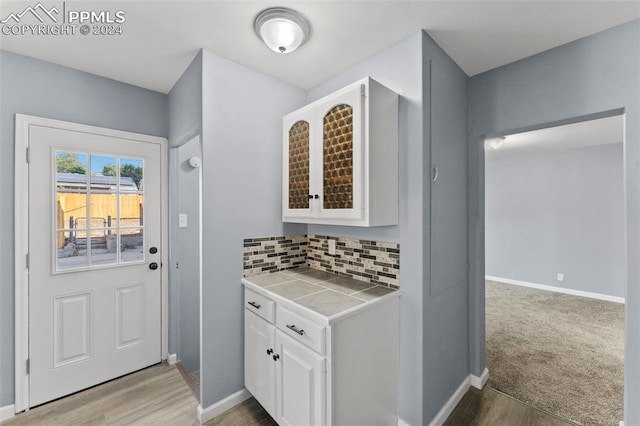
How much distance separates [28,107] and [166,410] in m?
2.36

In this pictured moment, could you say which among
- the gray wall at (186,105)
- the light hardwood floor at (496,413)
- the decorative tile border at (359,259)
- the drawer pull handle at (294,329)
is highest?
the gray wall at (186,105)

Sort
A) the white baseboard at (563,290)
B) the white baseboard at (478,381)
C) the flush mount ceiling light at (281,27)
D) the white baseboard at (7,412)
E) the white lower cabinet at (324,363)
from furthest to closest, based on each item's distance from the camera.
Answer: the white baseboard at (563,290) < the white baseboard at (478,381) < the white baseboard at (7,412) < the flush mount ceiling light at (281,27) < the white lower cabinet at (324,363)

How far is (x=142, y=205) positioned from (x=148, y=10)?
1.55m

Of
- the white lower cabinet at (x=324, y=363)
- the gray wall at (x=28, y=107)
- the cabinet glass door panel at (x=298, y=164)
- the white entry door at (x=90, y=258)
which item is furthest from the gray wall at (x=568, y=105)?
the gray wall at (x=28, y=107)

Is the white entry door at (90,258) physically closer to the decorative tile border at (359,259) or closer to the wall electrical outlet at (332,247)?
the decorative tile border at (359,259)

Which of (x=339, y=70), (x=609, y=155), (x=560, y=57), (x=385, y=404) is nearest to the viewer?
(x=385, y=404)

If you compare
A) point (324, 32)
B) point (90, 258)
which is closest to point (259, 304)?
point (90, 258)

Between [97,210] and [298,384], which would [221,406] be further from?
[97,210]

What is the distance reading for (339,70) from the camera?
2211 millimetres

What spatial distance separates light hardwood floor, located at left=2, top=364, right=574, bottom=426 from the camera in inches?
74.9

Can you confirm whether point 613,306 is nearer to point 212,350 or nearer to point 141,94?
point 212,350

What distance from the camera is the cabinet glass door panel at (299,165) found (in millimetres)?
2057

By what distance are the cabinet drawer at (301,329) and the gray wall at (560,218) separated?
5.47 m

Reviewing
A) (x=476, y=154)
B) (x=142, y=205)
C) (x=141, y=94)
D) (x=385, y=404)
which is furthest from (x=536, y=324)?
(x=141, y=94)
